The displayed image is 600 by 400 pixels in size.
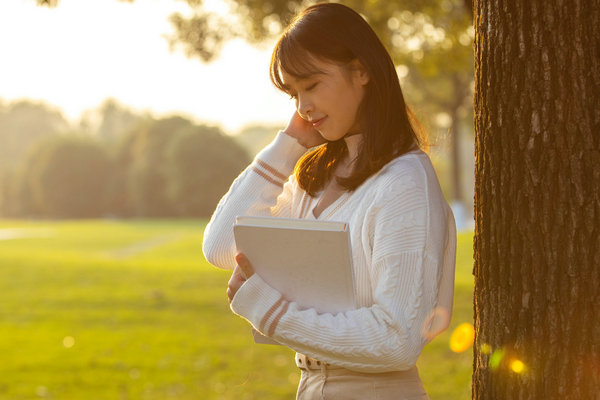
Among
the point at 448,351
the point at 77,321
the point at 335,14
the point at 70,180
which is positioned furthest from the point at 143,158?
the point at 335,14

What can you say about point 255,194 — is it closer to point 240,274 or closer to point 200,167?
point 240,274

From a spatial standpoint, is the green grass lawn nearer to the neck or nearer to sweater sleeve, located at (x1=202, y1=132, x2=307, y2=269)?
sweater sleeve, located at (x1=202, y1=132, x2=307, y2=269)

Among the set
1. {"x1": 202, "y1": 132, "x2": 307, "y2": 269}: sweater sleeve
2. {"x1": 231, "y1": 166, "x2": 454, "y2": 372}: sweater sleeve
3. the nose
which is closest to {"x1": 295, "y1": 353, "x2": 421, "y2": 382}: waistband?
{"x1": 231, "y1": 166, "x2": 454, "y2": 372}: sweater sleeve

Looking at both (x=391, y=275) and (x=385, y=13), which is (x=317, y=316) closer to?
(x=391, y=275)

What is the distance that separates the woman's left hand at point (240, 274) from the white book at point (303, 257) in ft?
0.05

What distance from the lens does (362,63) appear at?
211 centimetres

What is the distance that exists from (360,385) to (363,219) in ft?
1.53

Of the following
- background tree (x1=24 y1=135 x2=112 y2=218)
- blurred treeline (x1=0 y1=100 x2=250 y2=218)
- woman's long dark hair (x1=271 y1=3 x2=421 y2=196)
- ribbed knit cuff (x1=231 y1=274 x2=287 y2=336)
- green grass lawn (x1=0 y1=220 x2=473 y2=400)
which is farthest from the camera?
background tree (x1=24 y1=135 x2=112 y2=218)

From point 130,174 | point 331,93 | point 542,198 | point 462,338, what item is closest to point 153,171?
point 130,174

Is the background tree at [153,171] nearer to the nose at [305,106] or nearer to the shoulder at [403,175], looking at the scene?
the nose at [305,106]

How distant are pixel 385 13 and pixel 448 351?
14.8 ft

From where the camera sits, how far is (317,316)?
6.34ft

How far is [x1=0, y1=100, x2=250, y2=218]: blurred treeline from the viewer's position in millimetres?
47375

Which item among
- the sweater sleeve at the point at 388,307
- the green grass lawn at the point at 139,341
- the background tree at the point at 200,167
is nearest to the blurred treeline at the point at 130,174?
the background tree at the point at 200,167
